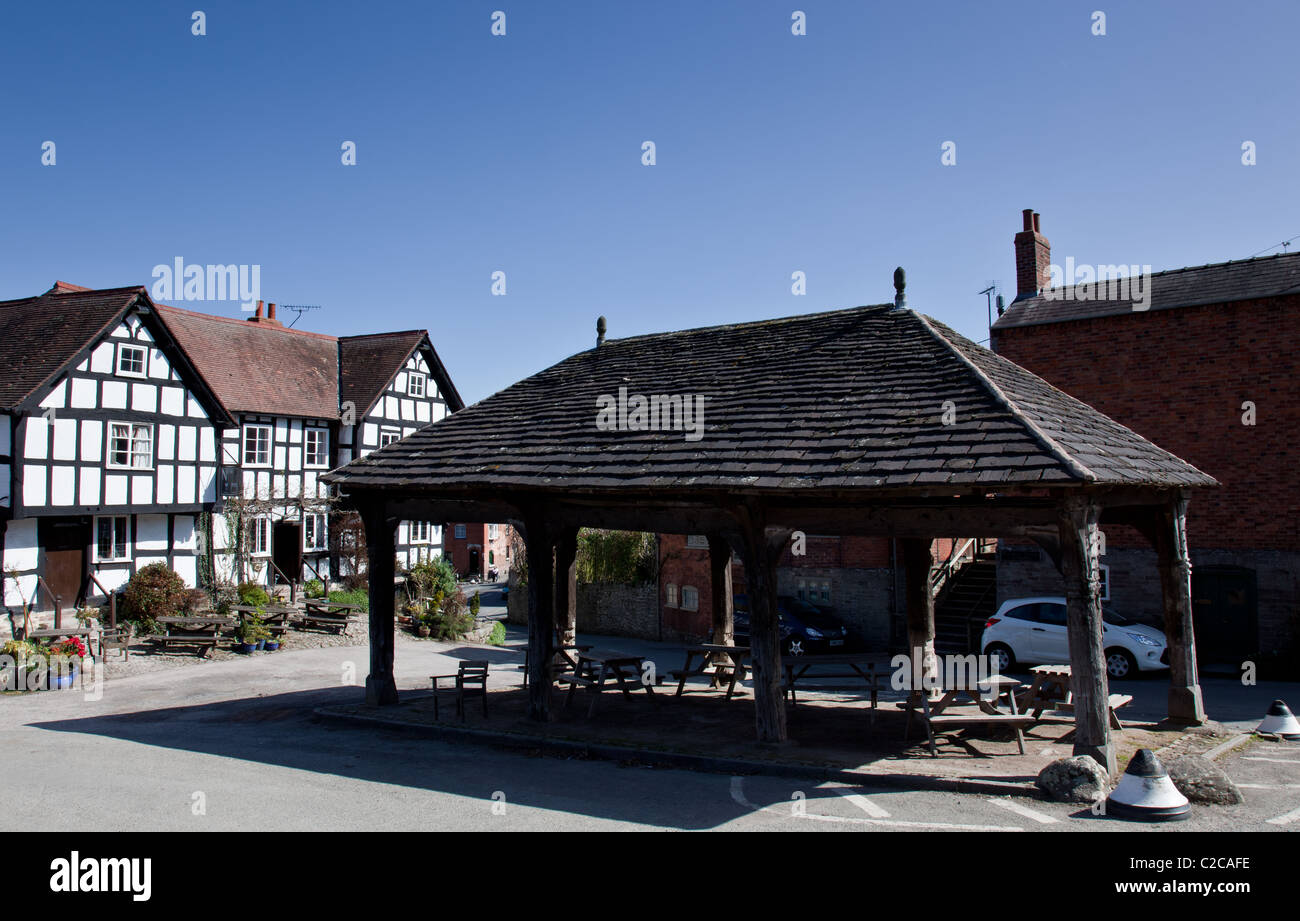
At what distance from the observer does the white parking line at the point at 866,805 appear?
7746 mm

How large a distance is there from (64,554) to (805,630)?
18255 millimetres

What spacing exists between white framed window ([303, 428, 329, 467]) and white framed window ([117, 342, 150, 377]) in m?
6.58

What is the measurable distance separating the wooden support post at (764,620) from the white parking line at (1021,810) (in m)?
2.52

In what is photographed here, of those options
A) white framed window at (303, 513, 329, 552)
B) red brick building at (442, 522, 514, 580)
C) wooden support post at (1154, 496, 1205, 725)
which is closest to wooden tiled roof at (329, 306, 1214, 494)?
wooden support post at (1154, 496, 1205, 725)

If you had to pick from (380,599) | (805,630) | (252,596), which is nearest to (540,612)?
(380,599)

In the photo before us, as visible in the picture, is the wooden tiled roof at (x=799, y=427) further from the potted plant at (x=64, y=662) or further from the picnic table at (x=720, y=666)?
the potted plant at (x=64, y=662)

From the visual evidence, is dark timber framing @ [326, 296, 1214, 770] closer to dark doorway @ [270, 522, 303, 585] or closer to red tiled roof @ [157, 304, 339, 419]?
red tiled roof @ [157, 304, 339, 419]

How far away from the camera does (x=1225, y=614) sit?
17969 millimetres

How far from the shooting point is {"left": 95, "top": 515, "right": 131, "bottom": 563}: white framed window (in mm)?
23016

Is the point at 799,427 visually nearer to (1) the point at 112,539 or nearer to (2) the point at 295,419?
(1) the point at 112,539

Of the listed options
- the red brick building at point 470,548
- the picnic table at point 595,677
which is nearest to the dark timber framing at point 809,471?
the picnic table at point 595,677
